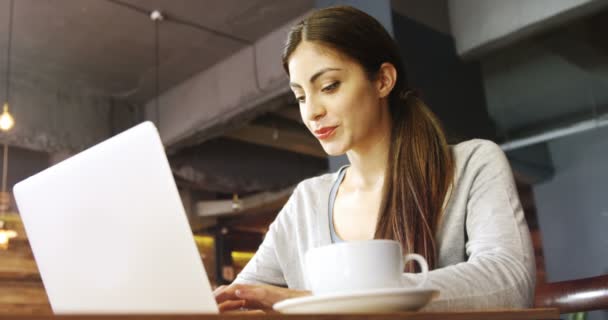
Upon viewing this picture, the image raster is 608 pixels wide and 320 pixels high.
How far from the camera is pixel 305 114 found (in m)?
1.30

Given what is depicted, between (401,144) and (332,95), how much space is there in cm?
18

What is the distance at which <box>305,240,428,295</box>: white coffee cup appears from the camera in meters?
0.64

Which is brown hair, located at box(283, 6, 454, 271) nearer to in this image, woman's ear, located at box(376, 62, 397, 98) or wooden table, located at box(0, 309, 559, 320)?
woman's ear, located at box(376, 62, 397, 98)

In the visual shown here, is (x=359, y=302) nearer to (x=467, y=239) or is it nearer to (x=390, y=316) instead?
(x=390, y=316)

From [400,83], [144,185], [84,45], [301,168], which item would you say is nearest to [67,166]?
[144,185]

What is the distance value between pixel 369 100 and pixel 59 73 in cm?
432

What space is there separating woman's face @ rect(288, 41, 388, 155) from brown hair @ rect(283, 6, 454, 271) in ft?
0.09

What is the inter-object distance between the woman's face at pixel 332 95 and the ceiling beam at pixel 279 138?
4.38 metres

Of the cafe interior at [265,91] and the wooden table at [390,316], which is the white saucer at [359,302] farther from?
the cafe interior at [265,91]

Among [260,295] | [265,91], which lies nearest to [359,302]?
[260,295]

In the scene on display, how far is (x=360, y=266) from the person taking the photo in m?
0.64

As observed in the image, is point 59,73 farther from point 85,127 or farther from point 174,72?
point 174,72

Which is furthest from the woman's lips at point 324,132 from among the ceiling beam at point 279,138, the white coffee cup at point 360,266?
the ceiling beam at point 279,138

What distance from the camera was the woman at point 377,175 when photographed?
111 cm
